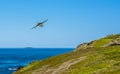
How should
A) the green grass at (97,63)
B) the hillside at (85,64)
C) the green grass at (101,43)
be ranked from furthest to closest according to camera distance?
the green grass at (101,43)
the hillside at (85,64)
the green grass at (97,63)

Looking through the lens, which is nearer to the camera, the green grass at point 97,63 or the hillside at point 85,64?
the green grass at point 97,63

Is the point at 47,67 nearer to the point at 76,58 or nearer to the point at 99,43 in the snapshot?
the point at 76,58

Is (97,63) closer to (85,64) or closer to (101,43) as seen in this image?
(85,64)

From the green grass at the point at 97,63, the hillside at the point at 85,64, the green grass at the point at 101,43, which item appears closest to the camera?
the green grass at the point at 97,63

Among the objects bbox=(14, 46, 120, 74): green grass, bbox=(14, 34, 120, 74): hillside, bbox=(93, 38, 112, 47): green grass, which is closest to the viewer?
bbox=(14, 46, 120, 74): green grass

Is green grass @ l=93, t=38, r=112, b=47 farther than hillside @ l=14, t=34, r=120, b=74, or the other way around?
green grass @ l=93, t=38, r=112, b=47

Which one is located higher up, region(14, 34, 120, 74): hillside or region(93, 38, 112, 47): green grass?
region(93, 38, 112, 47): green grass

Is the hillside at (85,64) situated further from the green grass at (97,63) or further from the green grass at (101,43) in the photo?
the green grass at (101,43)

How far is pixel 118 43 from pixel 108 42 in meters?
1.36

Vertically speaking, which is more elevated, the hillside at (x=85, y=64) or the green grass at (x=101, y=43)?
the green grass at (x=101, y=43)

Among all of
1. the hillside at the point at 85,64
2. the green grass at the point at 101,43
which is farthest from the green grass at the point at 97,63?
the green grass at the point at 101,43

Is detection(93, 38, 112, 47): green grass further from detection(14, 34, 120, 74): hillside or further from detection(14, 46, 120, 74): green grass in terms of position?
detection(14, 46, 120, 74): green grass

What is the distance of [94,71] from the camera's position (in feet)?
104

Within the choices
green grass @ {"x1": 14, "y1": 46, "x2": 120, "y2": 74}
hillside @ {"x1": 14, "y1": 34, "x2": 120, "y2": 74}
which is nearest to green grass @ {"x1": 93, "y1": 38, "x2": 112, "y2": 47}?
hillside @ {"x1": 14, "y1": 34, "x2": 120, "y2": 74}
